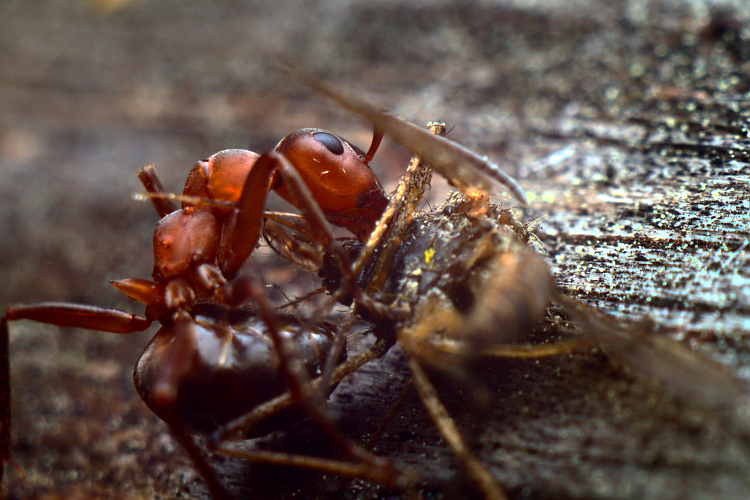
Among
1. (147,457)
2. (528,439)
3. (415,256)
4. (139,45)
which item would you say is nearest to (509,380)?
(528,439)

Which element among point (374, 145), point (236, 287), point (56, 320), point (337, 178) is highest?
point (374, 145)

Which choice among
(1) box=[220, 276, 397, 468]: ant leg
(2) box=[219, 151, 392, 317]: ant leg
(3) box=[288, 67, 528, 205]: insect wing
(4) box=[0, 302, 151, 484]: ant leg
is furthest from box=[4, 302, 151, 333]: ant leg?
(3) box=[288, 67, 528, 205]: insect wing

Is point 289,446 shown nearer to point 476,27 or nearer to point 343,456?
point 343,456

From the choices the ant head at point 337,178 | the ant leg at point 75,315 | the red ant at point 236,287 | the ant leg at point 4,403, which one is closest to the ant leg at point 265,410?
the red ant at point 236,287

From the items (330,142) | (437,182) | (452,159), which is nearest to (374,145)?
(330,142)

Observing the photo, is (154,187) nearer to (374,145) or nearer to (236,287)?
(236,287)

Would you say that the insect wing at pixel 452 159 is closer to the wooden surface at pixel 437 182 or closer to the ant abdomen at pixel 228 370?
the wooden surface at pixel 437 182
